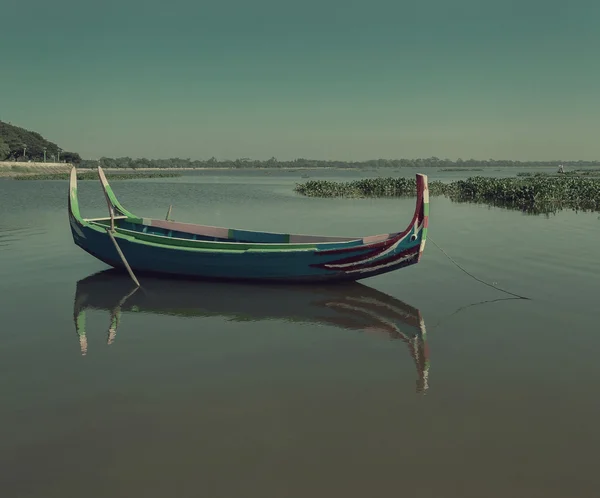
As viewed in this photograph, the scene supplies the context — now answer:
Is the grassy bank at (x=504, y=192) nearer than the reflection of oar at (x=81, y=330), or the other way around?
the reflection of oar at (x=81, y=330)

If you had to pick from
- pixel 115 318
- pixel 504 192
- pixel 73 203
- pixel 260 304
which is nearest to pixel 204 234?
pixel 73 203

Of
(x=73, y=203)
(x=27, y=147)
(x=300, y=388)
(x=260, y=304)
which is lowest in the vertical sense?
(x=300, y=388)

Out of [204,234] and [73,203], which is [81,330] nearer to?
[204,234]

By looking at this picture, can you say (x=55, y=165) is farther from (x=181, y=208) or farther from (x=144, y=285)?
(x=144, y=285)

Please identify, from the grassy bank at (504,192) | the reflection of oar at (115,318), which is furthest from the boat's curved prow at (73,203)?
the grassy bank at (504,192)

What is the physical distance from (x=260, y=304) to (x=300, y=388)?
384 cm

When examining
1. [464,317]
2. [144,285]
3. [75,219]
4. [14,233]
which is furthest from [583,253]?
[14,233]

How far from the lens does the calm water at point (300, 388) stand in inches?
176

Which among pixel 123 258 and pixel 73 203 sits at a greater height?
pixel 73 203

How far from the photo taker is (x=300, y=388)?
6.20m

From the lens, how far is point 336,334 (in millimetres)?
8289

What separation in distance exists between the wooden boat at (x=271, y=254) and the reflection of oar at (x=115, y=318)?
3.62ft

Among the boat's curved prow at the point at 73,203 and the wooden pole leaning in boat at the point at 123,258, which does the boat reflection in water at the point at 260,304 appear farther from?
the boat's curved prow at the point at 73,203

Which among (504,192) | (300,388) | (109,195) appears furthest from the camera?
(504,192)
